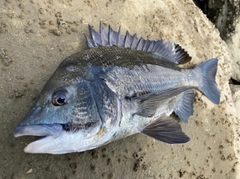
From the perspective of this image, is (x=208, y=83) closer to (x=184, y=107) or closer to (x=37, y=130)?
(x=184, y=107)

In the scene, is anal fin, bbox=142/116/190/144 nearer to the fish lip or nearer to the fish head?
the fish head

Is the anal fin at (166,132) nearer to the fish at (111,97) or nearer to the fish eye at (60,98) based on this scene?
the fish at (111,97)

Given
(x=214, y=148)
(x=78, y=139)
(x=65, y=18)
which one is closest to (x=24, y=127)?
(x=78, y=139)

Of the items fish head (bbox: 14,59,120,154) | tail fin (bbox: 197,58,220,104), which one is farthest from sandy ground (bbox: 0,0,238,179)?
fish head (bbox: 14,59,120,154)

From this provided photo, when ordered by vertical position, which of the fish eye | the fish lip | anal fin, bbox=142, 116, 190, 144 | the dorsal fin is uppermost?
the dorsal fin

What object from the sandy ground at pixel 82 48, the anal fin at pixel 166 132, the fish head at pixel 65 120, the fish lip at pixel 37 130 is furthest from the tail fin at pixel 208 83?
the fish lip at pixel 37 130
